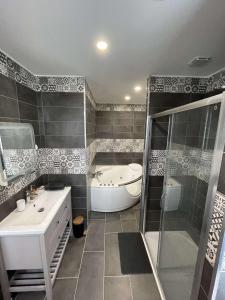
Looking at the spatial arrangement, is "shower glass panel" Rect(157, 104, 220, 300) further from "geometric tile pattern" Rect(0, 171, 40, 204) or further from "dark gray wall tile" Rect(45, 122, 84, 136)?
"geometric tile pattern" Rect(0, 171, 40, 204)

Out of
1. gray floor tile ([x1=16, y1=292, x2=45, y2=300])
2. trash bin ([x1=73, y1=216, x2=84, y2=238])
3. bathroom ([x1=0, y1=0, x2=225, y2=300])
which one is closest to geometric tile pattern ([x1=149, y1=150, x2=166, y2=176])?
bathroom ([x1=0, y1=0, x2=225, y2=300])

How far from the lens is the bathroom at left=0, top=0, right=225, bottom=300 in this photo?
0.92m

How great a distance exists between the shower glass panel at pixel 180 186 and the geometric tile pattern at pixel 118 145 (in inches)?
91.9

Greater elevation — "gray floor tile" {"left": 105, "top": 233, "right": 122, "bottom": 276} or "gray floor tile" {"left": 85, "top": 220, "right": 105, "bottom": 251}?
"gray floor tile" {"left": 85, "top": 220, "right": 105, "bottom": 251}

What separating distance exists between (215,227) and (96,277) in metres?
1.58

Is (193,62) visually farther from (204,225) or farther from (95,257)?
(95,257)

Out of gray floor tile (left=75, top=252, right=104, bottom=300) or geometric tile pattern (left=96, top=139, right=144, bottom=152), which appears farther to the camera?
geometric tile pattern (left=96, top=139, right=144, bottom=152)

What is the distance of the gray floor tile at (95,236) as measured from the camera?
6.96 ft

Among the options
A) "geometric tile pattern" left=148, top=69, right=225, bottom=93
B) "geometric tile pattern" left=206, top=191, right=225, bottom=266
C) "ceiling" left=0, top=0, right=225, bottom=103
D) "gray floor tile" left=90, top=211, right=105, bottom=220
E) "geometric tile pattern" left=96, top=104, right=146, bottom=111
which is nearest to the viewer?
"geometric tile pattern" left=206, top=191, right=225, bottom=266

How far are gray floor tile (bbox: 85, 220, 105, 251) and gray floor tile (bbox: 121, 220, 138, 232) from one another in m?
0.37

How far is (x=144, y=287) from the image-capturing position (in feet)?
5.30

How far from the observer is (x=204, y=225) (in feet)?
2.90

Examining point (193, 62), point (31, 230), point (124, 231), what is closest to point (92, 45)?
point (193, 62)

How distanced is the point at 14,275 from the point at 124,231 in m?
1.54
